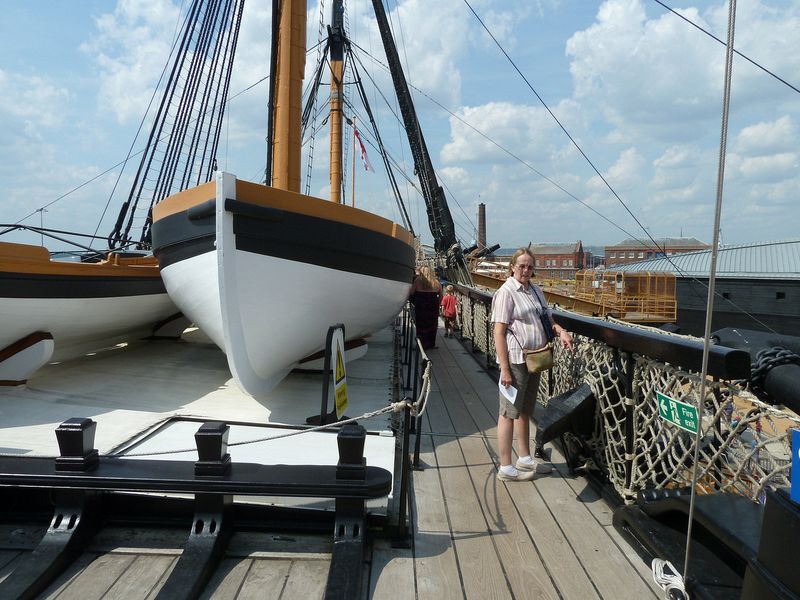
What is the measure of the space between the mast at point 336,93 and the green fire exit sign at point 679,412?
33.3 ft

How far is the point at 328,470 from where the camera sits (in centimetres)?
237

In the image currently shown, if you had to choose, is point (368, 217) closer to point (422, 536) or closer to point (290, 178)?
point (290, 178)

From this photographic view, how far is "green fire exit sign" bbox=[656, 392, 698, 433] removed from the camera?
194cm

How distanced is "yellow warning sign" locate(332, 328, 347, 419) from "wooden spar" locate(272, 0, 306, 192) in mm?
1545

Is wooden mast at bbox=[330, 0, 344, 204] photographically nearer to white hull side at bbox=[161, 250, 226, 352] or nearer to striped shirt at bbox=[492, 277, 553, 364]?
white hull side at bbox=[161, 250, 226, 352]

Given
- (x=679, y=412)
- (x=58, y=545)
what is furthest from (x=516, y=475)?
(x=58, y=545)

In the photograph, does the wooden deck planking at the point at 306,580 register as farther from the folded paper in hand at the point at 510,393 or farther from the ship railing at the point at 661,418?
the ship railing at the point at 661,418

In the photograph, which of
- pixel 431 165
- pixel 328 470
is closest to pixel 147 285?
pixel 328 470

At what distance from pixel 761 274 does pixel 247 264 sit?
25.4 meters

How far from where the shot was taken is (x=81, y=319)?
5.08 m

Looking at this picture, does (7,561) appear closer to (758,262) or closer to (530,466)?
(530,466)

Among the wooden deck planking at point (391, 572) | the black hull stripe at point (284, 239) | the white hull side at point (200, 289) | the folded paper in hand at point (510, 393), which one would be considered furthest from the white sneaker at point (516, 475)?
the white hull side at point (200, 289)

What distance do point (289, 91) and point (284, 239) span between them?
1.72m

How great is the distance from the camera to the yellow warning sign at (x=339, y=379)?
3611 millimetres
